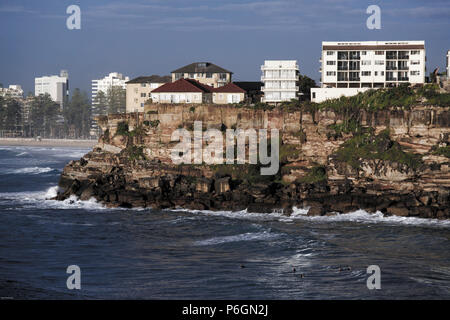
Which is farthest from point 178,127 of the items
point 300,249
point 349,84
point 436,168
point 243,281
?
point 243,281

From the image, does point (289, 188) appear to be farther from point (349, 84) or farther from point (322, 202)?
point (349, 84)

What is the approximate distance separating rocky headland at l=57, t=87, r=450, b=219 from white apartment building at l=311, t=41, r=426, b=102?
983 centimetres

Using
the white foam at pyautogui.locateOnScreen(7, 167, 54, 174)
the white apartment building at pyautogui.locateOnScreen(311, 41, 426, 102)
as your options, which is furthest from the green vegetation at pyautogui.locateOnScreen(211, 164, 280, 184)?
the white foam at pyautogui.locateOnScreen(7, 167, 54, 174)

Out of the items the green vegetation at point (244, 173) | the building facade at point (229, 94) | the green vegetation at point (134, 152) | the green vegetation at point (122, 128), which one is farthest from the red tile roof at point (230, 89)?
the green vegetation at point (244, 173)

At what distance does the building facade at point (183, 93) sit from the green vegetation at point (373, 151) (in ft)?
64.8

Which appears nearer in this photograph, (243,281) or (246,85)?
(243,281)

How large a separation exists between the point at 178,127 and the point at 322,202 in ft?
66.6

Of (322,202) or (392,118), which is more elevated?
(392,118)

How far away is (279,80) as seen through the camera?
87688mm

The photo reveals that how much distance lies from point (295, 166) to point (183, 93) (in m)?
18.7

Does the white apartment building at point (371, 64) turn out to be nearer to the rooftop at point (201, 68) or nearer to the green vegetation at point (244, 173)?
the green vegetation at point (244, 173)

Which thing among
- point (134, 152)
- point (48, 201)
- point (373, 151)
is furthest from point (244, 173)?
point (48, 201)
